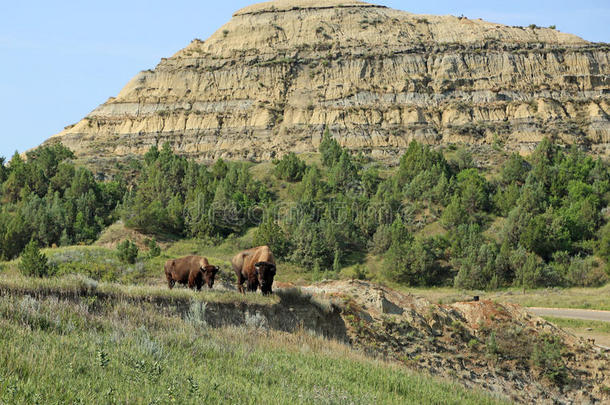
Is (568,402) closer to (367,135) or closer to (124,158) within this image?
(367,135)

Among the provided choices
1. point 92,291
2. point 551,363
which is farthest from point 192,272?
point 551,363

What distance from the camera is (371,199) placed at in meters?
69.2

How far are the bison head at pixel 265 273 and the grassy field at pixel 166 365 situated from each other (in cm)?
360

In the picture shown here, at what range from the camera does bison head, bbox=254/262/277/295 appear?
1795 centimetres

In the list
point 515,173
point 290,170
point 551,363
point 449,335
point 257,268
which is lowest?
point 551,363

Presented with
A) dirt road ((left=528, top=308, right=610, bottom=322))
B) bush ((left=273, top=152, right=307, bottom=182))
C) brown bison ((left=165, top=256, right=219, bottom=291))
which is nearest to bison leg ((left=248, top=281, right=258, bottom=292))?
brown bison ((left=165, top=256, right=219, bottom=291))

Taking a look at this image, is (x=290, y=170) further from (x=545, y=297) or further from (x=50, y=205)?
(x=545, y=297)

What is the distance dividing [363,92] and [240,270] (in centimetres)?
9910

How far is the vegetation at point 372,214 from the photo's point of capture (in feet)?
175

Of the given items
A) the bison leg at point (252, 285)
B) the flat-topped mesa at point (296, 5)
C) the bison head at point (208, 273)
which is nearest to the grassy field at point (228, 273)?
the bison head at point (208, 273)

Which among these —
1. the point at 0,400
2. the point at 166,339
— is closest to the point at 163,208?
the point at 166,339

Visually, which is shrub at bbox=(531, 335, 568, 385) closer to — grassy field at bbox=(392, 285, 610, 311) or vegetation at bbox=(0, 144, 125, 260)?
grassy field at bbox=(392, 285, 610, 311)

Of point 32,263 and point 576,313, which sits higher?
point 32,263

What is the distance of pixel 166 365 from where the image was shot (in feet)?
28.7
